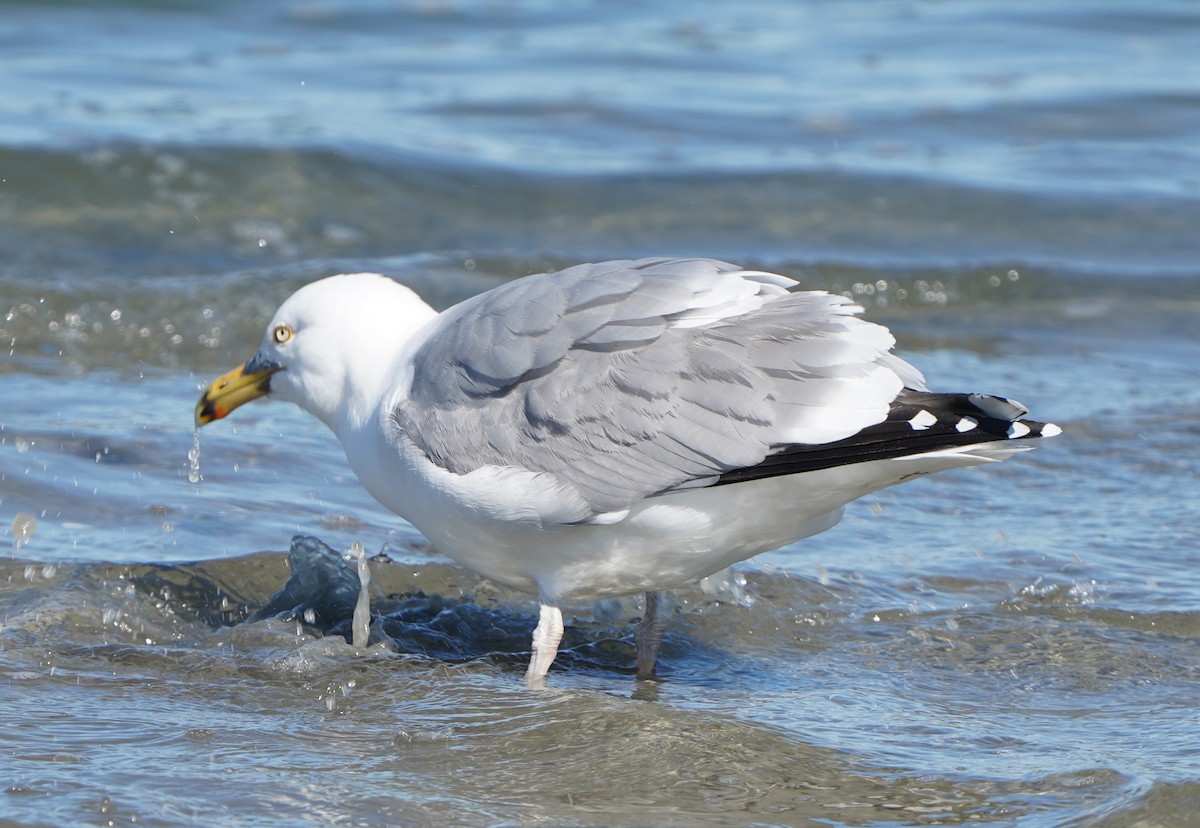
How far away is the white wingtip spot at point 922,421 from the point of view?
3916 mm

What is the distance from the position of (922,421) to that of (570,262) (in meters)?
6.13

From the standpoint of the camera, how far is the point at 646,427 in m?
4.20

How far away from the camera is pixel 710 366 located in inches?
166

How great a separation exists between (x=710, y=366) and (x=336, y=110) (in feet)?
28.6

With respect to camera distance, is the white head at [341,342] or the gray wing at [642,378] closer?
the gray wing at [642,378]

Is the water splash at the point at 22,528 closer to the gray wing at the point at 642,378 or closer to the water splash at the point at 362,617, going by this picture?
the water splash at the point at 362,617

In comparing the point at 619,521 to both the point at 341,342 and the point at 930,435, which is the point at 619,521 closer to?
the point at 930,435

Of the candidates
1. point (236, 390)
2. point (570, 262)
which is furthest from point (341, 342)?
point (570, 262)

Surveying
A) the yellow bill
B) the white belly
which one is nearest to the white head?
the yellow bill

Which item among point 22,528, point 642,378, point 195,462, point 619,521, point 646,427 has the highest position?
point 642,378

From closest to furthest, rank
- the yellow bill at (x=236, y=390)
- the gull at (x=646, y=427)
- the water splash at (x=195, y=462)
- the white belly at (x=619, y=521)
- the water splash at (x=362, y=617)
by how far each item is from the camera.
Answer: the gull at (x=646, y=427)
the white belly at (x=619, y=521)
the water splash at (x=362, y=617)
the yellow bill at (x=236, y=390)
the water splash at (x=195, y=462)

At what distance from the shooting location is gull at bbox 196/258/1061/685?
13.2ft

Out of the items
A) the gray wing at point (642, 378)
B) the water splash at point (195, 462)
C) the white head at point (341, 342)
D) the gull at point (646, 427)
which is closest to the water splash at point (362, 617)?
the gull at point (646, 427)

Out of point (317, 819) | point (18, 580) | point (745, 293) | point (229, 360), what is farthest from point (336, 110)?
point (317, 819)
